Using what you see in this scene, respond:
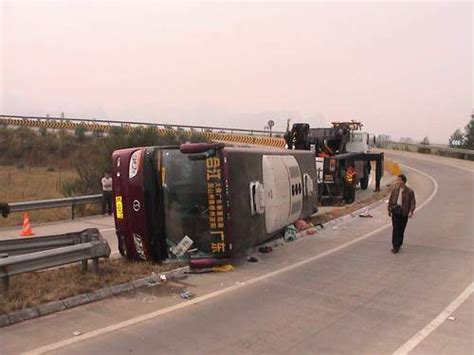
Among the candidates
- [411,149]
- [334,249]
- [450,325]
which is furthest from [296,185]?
[411,149]

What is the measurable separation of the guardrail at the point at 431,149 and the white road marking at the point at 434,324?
4440cm

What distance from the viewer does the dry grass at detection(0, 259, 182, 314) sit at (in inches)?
276

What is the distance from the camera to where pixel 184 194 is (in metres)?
9.67

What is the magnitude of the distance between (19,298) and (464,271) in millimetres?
7491

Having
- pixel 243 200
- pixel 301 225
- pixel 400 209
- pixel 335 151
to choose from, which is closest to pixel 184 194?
pixel 243 200

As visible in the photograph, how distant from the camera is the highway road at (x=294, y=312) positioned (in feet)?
19.6

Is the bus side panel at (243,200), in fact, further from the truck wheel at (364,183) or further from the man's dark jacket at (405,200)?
the truck wheel at (364,183)

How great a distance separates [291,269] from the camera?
9859 mm

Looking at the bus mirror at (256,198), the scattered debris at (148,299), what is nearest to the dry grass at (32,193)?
the bus mirror at (256,198)

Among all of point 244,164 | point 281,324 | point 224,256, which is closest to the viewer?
point 281,324

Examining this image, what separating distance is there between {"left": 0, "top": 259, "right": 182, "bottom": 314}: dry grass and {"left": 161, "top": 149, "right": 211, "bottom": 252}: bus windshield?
80cm

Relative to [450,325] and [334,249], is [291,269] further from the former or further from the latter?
[450,325]

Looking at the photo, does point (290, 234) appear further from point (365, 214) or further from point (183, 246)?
point (365, 214)

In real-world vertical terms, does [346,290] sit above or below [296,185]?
below
